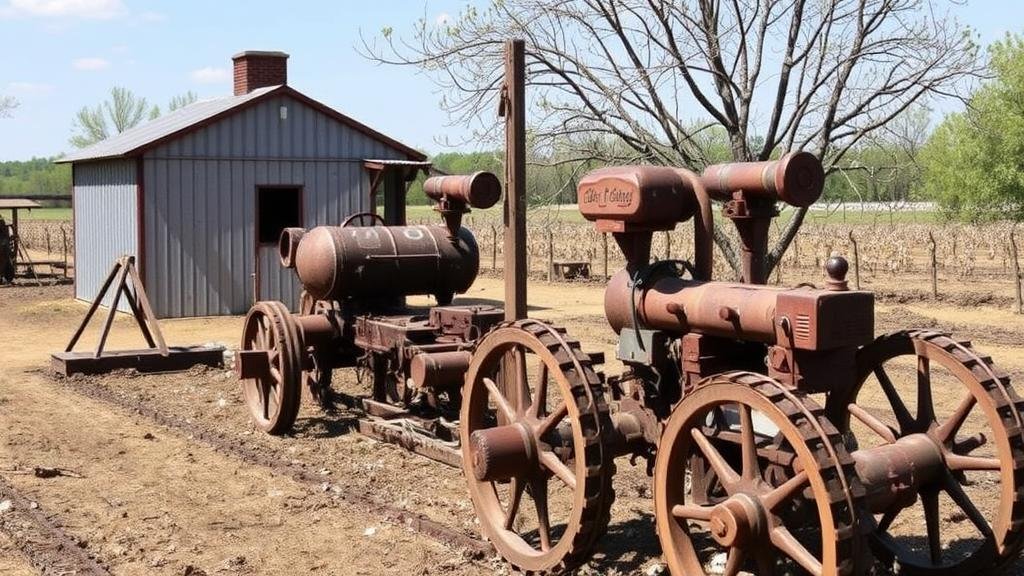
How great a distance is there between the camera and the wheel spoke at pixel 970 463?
4.71 m

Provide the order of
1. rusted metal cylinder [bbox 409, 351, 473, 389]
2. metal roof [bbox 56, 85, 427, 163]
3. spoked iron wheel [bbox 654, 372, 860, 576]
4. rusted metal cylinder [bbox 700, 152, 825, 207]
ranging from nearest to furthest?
spoked iron wheel [bbox 654, 372, 860, 576] → rusted metal cylinder [bbox 700, 152, 825, 207] → rusted metal cylinder [bbox 409, 351, 473, 389] → metal roof [bbox 56, 85, 427, 163]

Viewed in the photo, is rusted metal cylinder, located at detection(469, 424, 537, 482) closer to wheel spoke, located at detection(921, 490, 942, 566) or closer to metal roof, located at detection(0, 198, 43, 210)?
wheel spoke, located at detection(921, 490, 942, 566)

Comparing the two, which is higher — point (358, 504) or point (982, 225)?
point (982, 225)

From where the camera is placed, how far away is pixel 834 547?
3.73 metres

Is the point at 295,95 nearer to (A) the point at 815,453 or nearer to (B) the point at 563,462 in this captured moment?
(B) the point at 563,462

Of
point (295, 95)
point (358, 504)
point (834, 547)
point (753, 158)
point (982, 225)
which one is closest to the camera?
point (834, 547)

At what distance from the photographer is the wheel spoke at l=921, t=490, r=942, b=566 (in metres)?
4.90

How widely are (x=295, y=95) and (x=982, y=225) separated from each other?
2503cm

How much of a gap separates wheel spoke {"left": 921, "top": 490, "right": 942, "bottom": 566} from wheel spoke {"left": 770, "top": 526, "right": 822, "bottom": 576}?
1.08 meters

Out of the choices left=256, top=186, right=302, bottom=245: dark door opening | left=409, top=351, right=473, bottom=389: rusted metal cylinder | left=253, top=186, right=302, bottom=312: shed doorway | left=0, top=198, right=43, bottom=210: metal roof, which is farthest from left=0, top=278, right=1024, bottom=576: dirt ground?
left=0, top=198, right=43, bottom=210: metal roof

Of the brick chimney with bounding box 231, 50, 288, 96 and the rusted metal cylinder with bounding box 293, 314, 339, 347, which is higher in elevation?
the brick chimney with bounding box 231, 50, 288, 96

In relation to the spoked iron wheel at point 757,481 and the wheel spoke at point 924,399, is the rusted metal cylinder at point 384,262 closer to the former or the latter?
the spoked iron wheel at point 757,481

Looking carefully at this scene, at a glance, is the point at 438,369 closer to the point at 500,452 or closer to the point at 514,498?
the point at 514,498

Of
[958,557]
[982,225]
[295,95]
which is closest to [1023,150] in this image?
[982,225]
